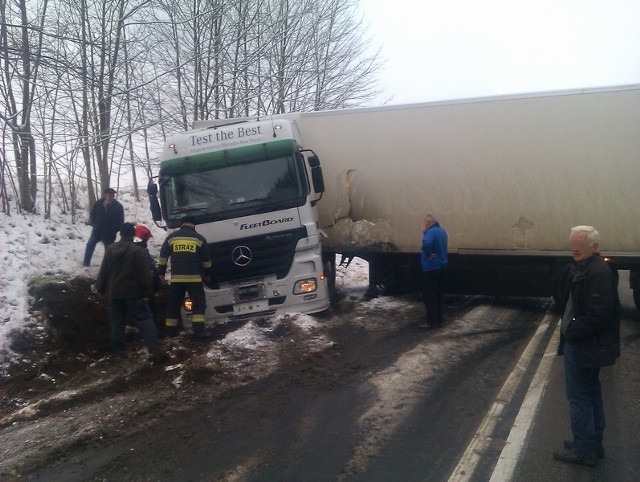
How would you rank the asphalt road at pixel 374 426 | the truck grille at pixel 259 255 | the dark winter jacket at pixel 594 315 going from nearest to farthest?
the dark winter jacket at pixel 594 315
the asphalt road at pixel 374 426
the truck grille at pixel 259 255

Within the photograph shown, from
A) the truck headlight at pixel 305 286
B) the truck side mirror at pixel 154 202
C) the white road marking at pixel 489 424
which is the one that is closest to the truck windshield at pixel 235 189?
the truck side mirror at pixel 154 202

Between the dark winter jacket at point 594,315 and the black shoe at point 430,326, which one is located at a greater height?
the dark winter jacket at point 594,315

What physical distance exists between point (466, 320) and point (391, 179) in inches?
115

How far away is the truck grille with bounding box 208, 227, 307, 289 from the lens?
9672 mm

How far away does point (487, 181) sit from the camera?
36.1ft

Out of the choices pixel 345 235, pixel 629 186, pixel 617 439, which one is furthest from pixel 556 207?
pixel 617 439

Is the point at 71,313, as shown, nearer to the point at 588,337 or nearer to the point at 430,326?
the point at 430,326

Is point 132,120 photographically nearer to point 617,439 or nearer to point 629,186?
point 629,186

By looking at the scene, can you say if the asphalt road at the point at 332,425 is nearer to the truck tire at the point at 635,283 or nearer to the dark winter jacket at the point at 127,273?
the dark winter jacket at the point at 127,273

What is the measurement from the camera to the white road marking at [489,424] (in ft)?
15.5

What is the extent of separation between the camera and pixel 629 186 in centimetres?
1017

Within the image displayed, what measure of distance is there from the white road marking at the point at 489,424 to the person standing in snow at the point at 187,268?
4.40 metres

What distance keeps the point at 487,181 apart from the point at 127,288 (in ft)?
20.6

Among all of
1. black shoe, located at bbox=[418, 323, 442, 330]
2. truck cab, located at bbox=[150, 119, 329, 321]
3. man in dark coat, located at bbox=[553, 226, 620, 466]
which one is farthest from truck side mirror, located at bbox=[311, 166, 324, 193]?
man in dark coat, located at bbox=[553, 226, 620, 466]
